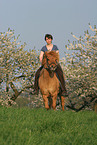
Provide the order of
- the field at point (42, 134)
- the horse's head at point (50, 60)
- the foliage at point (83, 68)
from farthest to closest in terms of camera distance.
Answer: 1. the foliage at point (83, 68)
2. the horse's head at point (50, 60)
3. the field at point (42, 134)

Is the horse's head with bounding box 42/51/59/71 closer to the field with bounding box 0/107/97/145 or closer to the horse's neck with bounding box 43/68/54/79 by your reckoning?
the horse's neck with bounding box 43/68/54/79

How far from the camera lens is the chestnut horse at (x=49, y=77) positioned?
12445 millimetres

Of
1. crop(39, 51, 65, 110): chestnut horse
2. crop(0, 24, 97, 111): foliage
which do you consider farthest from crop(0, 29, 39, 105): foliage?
crop(39, 51, 65, 110): chestnut horse

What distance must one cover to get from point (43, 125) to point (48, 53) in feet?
16.1

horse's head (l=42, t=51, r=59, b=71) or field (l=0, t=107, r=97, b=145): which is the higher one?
horse's head (l=42, t=51, r=59, b=71)

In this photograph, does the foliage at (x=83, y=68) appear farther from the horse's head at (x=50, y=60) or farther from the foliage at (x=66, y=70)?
the horse's head at (x=50, y=60)

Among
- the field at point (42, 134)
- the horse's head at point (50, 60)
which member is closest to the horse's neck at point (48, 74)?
the horse's head at point (50, 60)

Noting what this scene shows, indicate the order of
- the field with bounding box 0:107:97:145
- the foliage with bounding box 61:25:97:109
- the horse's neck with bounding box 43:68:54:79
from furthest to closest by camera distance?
the foliage with bounding box 61:25:97:109, the horse's neck with bounding box 43:68:54:79, the field with bounding box 0:107:97:145

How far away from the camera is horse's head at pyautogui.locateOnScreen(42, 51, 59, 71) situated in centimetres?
1238

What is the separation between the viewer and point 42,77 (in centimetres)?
1304

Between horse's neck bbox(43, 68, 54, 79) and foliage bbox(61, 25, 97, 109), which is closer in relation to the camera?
horse's neck bbox(43, 68, 54, 79)

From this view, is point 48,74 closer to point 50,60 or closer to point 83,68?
point 50,60

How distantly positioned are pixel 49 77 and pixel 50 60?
2.99 feet

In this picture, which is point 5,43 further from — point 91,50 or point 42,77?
point 42,77
